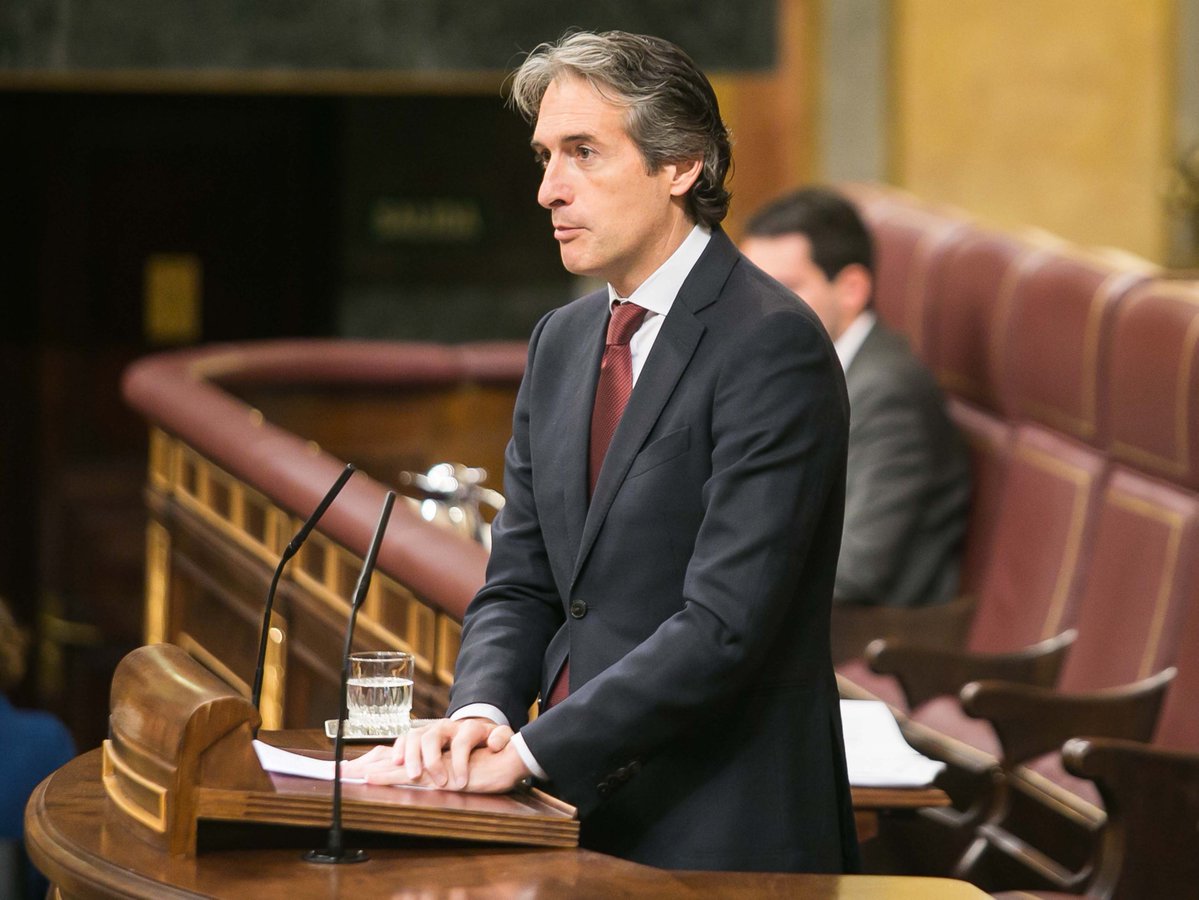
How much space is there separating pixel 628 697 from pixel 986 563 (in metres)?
2.73

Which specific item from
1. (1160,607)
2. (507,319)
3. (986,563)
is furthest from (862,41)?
(1160,607)

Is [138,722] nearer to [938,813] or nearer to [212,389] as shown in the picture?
[938,813]

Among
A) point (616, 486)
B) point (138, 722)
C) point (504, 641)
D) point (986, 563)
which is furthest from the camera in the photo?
point (986, 563)

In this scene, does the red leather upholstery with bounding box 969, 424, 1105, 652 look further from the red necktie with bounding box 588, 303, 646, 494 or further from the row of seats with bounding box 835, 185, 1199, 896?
the red necktie with bounding box 588, 303, 646, 494

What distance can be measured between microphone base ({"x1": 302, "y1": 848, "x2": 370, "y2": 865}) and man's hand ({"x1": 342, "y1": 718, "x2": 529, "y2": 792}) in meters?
0.11

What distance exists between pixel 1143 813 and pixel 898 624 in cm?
122

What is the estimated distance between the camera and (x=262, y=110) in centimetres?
761

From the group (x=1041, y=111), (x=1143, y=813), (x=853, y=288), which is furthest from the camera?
(x=1041, y=111)

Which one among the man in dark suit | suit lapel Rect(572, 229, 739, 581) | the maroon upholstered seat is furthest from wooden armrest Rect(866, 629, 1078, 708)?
suit lapel Rect(572, 229, 739, 581)

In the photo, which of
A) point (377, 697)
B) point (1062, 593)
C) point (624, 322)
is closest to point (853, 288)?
point (1062, 593)

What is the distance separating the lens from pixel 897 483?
436cm

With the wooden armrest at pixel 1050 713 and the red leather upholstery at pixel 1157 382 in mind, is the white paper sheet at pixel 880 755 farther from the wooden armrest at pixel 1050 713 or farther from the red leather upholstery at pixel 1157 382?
the red leather upholstery at pixel 1157 382

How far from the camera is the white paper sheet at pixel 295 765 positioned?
184 cm

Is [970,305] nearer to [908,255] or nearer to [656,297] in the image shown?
[908,255]
